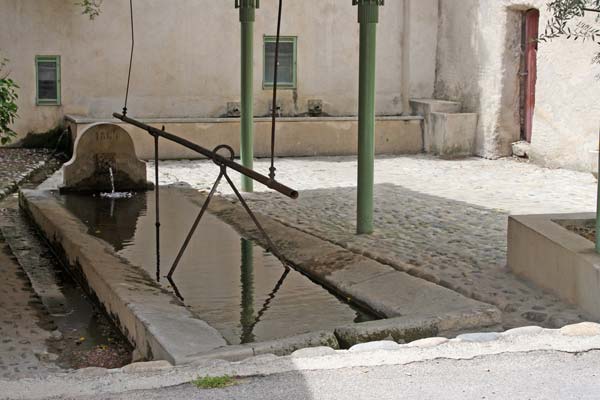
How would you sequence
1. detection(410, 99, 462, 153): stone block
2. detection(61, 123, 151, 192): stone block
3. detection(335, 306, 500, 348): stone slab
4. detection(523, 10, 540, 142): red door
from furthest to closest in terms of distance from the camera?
1. detection(410, 99, 462, 153): stone block
2. detection(523, 10, 540, 142): red door
3. detection(61, 123, 151, 192): stone block
4. detection(335, 306, 500, 348): stone slab

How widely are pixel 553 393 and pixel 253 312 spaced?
2.89 metres

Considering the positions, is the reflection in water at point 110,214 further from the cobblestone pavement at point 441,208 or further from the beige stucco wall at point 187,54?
the beige stucco wall at point 187,54

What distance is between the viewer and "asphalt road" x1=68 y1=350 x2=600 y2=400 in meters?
4.52

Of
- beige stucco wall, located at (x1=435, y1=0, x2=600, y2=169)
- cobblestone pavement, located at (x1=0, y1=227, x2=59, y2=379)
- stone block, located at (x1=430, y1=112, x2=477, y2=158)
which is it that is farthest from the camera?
stone block, located at (x1=430, y1=112, x2=477, y2=158)

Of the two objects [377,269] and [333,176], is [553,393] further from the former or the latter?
[333,176]

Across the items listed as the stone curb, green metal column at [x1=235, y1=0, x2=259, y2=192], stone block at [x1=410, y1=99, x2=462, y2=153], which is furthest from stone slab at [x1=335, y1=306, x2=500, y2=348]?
stone block at [x1=410, y1=99, x2=462, y2=153]

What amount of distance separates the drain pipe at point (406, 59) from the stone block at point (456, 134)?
1.53m

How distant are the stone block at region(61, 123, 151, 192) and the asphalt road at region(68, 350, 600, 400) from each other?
26.9ft

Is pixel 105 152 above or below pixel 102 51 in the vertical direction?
below

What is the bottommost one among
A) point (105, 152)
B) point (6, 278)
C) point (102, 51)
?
point (6, 278)

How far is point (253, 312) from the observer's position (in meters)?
6.99

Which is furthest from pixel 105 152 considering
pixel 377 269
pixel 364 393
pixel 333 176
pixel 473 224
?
pixel 364 393

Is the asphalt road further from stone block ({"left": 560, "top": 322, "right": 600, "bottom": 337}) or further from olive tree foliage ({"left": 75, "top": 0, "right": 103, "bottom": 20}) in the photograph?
olive tree foliage ({"left": 75, "top": 0, "right": 103, "bottom": 20})

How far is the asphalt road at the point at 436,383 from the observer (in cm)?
452
